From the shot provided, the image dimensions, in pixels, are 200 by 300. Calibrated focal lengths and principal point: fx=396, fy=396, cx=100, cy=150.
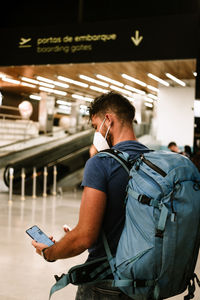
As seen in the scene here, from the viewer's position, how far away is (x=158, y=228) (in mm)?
1481

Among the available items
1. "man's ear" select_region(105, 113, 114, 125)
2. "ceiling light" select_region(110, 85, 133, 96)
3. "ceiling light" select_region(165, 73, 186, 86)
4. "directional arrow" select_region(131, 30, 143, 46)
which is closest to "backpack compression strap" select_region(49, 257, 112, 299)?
"man's ear" select_region(105, 113, 114, 125)

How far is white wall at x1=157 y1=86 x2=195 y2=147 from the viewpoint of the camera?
16375 millimetres

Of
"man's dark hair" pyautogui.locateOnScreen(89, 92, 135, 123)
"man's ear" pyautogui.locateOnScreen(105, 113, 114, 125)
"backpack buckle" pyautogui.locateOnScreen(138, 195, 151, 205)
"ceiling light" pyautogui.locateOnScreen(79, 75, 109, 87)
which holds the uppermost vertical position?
"ceiling light" pyautogui.locateOnScreen(79, 75, 109, 87)

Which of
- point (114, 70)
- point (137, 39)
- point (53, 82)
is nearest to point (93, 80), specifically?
point (53, 82)

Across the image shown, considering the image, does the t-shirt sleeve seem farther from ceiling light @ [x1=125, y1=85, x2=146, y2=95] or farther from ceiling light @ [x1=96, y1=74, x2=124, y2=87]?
ceiling light @ [x1=125, y1=85, x2=146, y2=95]

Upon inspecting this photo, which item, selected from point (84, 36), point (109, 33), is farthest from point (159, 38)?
point (84, 36)

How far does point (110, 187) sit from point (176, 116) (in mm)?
15285

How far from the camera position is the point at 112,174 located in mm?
1656

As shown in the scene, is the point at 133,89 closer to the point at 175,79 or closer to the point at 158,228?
the point at 175,79

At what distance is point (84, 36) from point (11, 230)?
656 centimetres

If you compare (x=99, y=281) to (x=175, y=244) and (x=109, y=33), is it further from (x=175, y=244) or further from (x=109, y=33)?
(x=109, y=33)

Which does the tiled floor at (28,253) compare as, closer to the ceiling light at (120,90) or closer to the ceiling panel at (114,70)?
the ceiling panel at (114,70)

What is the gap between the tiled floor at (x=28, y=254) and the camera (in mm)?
4297

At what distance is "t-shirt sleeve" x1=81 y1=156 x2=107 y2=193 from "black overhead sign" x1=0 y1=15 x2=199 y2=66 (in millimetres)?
8862
